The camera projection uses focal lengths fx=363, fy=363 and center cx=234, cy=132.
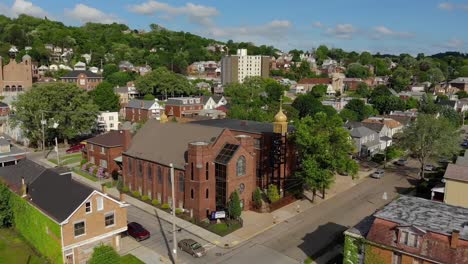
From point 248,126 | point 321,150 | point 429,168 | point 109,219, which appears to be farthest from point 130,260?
point 429,168

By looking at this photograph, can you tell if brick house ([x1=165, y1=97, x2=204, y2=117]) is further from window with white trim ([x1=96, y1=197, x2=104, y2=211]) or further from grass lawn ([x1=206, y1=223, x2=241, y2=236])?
window with white trim ([x1=96, y1=197, x2=104, y2=211])

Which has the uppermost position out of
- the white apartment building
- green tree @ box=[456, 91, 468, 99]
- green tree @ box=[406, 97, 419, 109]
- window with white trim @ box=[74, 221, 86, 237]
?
the white apartment building

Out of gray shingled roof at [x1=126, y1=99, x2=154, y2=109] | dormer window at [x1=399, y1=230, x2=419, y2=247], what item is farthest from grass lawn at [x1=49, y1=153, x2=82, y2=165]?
dormer window at [x1=399, y1=230, x2=419, y2=247]

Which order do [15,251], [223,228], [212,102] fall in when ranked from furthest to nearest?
1. [212,102]
2. [223,228]
3. [15,251]

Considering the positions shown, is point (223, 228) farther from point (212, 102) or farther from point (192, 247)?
point (212, 102)

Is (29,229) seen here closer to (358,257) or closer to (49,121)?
(358,257)
